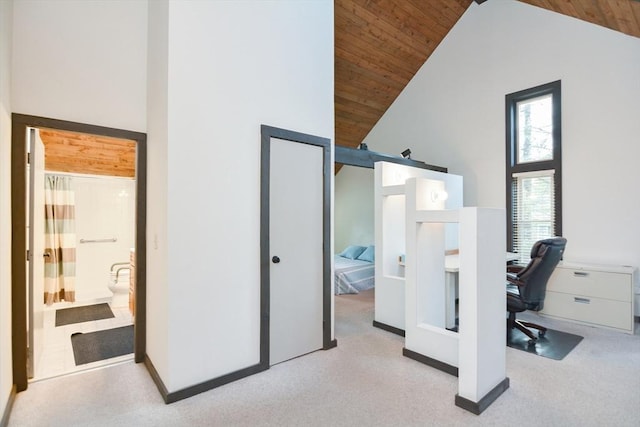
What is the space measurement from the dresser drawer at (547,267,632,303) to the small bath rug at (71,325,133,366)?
497 centimetres

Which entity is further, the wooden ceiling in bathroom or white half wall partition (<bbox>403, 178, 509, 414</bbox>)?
the wooden ceiling in bathroom

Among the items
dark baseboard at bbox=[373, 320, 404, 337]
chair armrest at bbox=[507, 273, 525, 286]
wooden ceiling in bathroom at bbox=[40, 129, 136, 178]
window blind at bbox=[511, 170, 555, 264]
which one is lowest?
dark baseboard at bbox=[373, 320, 404, 337]

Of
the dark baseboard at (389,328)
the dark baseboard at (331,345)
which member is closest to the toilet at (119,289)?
the dark baseboard at (331,345)

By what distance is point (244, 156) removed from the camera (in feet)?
8.63

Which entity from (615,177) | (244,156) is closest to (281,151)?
(244,156)

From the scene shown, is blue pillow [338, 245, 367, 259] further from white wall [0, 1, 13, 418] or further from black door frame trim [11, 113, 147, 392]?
white wall [0, 1, 13, 418]

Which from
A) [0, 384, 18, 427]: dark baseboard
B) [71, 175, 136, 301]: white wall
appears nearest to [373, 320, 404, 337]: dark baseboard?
[0, 384, 18, 427]: dark baseboard

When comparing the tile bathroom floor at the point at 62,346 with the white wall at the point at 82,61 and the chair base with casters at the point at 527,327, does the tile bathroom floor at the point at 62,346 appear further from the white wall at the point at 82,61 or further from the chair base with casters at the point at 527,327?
the chair base with casters at the point at 527,327

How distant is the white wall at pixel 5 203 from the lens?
6.71 feet

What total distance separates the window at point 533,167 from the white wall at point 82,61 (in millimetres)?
5055

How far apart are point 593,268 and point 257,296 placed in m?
3.91

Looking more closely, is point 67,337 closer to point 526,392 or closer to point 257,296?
point 257,296

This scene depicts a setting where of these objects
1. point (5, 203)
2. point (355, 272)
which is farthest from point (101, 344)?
point (355, 272)

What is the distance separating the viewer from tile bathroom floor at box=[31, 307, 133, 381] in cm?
272
